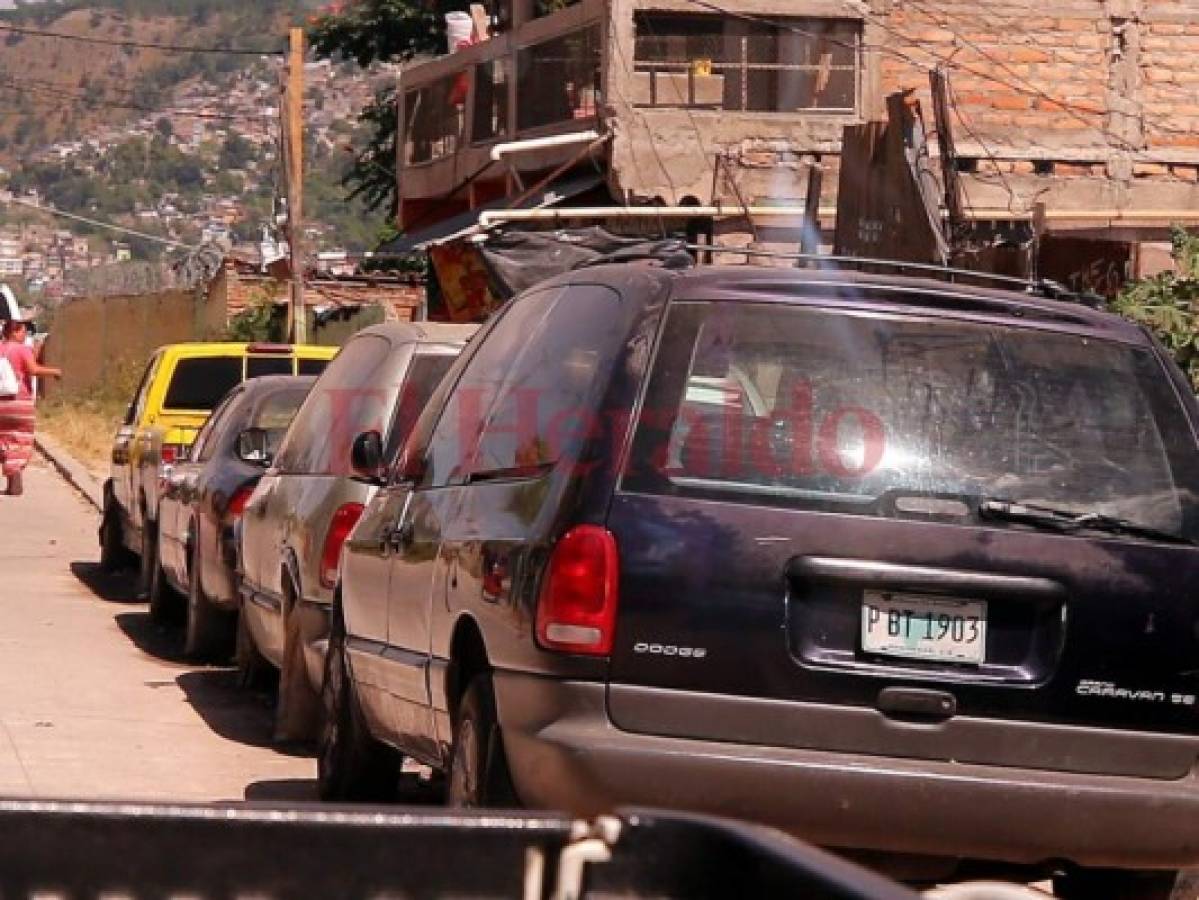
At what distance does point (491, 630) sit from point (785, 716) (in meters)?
0.92

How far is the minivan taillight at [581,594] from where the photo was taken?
617cm

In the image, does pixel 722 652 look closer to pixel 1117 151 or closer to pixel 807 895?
pixel 807 895

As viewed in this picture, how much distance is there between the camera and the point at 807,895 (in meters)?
2.73

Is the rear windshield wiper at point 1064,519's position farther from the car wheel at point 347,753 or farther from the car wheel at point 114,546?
the car wheel at point 114,546

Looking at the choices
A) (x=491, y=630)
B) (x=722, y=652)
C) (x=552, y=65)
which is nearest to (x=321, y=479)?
(x=491, y=630)

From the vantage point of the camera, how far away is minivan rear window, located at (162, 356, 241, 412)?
1803cm

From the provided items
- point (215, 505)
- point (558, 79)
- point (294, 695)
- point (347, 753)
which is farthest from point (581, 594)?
point (558, 79)

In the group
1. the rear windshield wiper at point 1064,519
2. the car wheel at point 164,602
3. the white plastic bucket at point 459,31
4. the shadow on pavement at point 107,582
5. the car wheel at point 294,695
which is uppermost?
the white plastic bucket at point 459,31

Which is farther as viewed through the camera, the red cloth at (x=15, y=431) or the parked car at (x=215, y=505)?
the red cloth at (x=15, y=431)

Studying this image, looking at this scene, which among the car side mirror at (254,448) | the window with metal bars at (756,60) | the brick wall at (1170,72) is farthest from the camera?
the brick wall at (1170,72)

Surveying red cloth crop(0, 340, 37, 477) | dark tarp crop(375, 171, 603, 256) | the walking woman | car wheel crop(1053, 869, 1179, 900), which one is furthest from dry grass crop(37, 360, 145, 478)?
car wheel crop(1053, 869, 1179, 900)

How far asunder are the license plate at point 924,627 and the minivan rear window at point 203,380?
12249 mm

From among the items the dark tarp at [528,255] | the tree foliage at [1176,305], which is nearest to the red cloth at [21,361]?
the dark tarp at [528,255]

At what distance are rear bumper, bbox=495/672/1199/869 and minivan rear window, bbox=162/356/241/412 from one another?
12.0 meters
